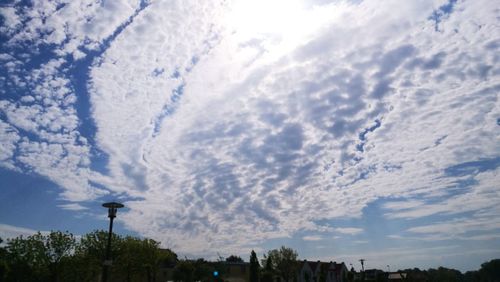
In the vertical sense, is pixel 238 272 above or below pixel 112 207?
below

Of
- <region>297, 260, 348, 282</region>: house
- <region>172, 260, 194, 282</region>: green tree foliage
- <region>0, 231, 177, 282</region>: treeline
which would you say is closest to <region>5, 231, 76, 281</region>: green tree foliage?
<region>0, 231, 177, 282</region>: treeline

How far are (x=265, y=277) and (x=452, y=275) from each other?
5068 inches

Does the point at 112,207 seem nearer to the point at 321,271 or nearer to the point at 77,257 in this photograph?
the point at 77,257

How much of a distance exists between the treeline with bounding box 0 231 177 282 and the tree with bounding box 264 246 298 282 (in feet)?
113

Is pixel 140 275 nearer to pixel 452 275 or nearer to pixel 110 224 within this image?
pixel 110 224

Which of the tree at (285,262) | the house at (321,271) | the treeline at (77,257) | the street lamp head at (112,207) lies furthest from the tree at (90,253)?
the house at (321,271)

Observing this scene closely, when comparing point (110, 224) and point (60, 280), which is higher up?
point (110, 224)

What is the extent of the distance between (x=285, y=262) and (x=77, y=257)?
157 feet

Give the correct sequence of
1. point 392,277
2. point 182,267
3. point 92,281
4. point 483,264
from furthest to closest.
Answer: point 483,264 → point 392,277 → point 182,267 → point 92,281

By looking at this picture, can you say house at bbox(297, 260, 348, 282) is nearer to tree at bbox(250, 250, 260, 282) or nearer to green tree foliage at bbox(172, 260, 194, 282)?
tree at bbox(250, 250, 260, 282)

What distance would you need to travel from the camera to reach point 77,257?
47812 millimetres

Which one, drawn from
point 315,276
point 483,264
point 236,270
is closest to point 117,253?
point 236,270

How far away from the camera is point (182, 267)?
208 feet

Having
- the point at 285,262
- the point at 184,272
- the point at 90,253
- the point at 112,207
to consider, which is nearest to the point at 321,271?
the point at 285,262
